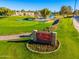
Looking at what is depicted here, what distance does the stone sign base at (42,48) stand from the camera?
19.3 metres

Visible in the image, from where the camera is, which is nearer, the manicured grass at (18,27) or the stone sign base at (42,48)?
the stone sign base at (42,48)

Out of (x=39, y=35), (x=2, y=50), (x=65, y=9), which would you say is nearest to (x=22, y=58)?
(x=2, y=50)

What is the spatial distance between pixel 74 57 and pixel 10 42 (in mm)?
9992

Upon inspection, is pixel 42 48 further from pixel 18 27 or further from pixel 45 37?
pixel 18 27

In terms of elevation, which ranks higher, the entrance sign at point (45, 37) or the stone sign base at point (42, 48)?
the entrance sign at point (45, 37)

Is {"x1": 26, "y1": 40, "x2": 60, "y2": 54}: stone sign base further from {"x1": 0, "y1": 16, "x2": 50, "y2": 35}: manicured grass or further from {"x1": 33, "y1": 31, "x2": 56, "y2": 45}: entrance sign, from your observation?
{"x1": 0, "y1": 16, "x2": 50, "y2": 35}: manicured grass

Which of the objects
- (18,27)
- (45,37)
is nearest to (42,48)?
(45,37)

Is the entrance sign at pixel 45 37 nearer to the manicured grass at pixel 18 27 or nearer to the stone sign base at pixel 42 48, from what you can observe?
the stone sign base at pixel 42 48

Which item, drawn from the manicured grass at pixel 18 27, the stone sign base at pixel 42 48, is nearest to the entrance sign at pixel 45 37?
the stone sign base at pixel 42 48

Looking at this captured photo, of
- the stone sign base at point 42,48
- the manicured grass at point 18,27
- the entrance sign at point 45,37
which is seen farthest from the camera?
the manicured grass at point 18,27

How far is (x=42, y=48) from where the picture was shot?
65.4ft

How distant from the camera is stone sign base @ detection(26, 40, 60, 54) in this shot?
19312 millimetres

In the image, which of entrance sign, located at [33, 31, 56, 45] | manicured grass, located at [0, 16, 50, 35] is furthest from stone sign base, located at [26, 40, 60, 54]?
manicured grass, located at [0, 16, 50, 35]

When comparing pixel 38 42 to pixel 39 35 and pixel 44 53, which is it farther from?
pixel 44 53
